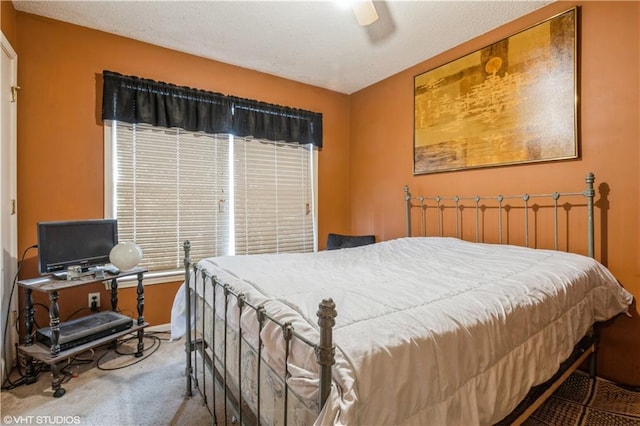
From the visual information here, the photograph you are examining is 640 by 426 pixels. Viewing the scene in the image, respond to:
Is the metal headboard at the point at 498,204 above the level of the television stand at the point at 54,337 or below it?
above

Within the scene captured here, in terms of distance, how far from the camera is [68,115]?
2463 mm

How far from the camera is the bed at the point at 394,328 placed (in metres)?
0.84

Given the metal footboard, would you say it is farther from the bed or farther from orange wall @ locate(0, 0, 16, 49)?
orange wall @ locate(0, 0, 16, 49)

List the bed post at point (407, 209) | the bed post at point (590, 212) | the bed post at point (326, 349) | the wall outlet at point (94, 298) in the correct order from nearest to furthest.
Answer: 1. the bed post at point (326, 349)
2. the bed post at point (590, 212)
3. the wall outlet at point (94, 298)
4. the bed post at point (407, 209)

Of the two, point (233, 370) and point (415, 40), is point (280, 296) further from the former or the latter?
point (415, 40)

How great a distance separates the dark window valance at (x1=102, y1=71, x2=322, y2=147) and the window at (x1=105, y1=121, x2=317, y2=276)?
0.30 ft

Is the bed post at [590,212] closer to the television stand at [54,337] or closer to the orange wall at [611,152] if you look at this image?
the orange wall at [611,152]

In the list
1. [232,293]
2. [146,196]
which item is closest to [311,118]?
[146,196]

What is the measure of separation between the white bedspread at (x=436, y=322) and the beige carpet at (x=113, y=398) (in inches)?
31.7

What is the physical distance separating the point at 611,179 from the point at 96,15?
12.3ft

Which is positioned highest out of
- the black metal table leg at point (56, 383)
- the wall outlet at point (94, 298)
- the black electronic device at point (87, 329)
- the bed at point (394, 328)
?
the bed at point (394, 328)

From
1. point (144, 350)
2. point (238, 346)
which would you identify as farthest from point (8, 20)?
point (238, 346)

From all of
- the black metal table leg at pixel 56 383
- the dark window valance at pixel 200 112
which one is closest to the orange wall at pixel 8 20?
the dark window valance at pixel 200 112

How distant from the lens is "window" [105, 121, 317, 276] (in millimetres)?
2699
